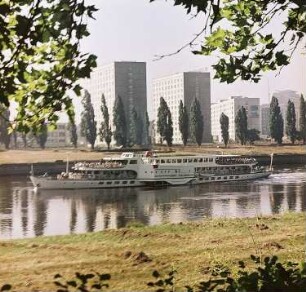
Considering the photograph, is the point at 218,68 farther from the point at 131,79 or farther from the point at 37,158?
the point at 131,79

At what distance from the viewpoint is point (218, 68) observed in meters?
3.88

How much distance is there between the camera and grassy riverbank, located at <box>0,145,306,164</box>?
52.9 m

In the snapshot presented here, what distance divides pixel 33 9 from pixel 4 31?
24 centimetres

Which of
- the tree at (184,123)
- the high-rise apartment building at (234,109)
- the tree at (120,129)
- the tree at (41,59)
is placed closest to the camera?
the tree at (41,59)

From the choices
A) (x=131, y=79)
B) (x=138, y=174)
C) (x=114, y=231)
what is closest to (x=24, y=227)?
(x=114, y=231)

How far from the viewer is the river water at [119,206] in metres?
20.0

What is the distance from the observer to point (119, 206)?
26.9 m

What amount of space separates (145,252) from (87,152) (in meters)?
49.0

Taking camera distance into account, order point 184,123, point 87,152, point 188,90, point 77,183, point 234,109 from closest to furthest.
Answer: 1. point 77,183
2. point 87,152
3. point 184,123
4. point 188,90
5. point 234,109

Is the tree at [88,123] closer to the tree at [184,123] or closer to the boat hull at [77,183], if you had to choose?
the tree at [184,123]

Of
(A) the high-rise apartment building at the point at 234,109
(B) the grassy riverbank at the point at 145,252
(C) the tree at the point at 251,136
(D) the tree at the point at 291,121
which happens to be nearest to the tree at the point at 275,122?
(D) the tree at the point at 291,121

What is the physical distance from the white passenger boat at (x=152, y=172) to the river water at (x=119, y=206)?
2749mm

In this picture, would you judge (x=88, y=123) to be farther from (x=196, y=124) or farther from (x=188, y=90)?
(x=188, y=90)

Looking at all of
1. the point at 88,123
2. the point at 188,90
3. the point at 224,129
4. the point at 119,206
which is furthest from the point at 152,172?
the point at 188,90
